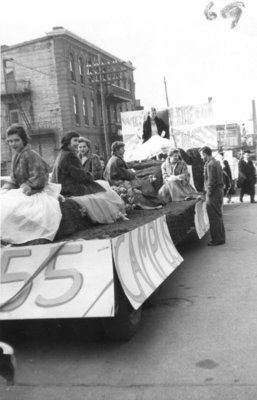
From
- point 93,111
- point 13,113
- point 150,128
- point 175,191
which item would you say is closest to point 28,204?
point 175,191

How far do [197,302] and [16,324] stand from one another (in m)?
2.03

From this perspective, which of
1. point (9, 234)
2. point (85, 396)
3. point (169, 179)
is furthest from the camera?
point (169, 179)

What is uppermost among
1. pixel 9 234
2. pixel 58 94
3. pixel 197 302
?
pixel 58 94

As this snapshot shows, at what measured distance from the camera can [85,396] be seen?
352cm

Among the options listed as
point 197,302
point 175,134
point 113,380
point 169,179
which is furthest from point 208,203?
point 175,134

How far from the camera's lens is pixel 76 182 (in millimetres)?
6941

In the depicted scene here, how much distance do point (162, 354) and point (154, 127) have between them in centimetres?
1512

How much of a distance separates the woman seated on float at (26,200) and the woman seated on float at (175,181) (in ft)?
19.1

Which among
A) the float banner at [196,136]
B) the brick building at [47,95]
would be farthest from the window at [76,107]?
the float banner at [196,136]

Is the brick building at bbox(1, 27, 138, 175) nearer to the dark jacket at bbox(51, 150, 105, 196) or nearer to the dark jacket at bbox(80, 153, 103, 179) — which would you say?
the dark jacket at bbox(80, 153, 103, 179)

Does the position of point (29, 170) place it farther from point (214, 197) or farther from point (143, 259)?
point (214, 197)

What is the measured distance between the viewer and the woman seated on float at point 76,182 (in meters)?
6.68

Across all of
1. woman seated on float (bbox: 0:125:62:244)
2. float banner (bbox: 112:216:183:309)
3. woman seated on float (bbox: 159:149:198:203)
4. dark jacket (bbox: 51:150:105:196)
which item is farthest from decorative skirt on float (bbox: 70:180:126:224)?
woman seated on float (bbox: 159:149:198:203)

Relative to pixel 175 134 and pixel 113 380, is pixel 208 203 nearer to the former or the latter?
pixel 113 380
